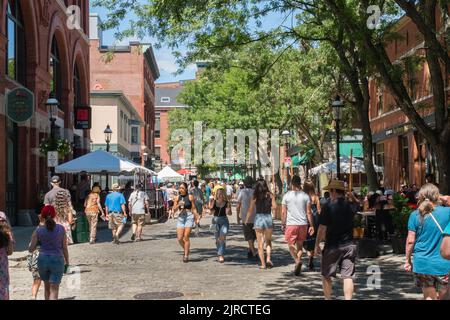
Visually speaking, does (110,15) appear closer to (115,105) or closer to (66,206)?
(66,206)

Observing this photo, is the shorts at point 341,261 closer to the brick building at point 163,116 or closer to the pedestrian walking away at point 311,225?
the pedestrian walking away at point 311,225

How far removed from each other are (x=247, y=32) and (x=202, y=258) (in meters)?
7.32

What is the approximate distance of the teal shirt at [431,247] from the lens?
6.73 meters

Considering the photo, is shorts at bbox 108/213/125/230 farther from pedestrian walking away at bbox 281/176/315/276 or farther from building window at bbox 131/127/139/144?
building window at bbox 131/127/139/144

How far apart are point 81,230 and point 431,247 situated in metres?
13.5

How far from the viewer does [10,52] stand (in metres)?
24.3

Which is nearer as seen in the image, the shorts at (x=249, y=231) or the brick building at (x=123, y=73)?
the shorts at (x=249, y=231)

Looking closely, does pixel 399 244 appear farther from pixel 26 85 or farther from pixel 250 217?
pixel 26 85

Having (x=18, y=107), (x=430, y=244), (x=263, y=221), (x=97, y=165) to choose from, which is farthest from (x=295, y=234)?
(x=18, y=107)

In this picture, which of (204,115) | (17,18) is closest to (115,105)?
(204,115)

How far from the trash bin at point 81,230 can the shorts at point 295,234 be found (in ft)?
28.0

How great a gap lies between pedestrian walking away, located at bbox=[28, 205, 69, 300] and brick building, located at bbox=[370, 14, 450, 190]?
1915 cm

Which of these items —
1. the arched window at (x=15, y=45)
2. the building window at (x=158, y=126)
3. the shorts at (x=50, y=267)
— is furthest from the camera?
the building window at (x=158, y=126)

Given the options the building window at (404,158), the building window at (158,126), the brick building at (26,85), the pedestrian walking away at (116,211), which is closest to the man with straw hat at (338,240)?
the pedestrian walking away at (116,211)
